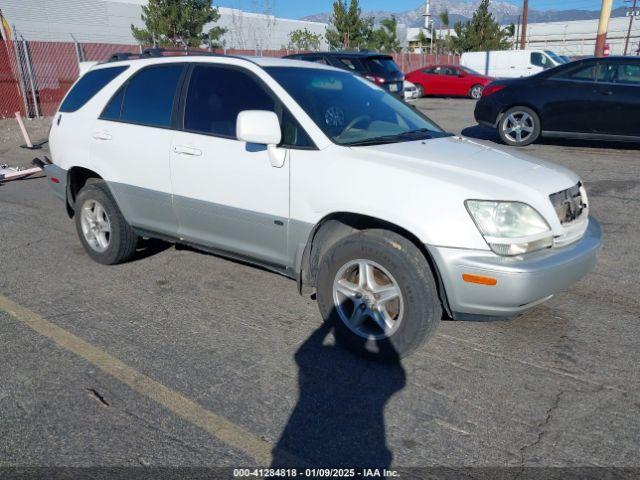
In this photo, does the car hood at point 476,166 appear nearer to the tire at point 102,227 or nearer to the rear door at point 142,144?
the rear door at point 142,144

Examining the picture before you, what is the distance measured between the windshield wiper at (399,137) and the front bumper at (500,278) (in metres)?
0.94

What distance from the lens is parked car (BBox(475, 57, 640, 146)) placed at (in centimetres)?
949

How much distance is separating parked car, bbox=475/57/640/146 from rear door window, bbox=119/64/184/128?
25.4 feet

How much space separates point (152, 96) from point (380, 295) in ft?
8.29

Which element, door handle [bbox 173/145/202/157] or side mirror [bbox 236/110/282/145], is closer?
side mirror [bbox 236/110/282/145]

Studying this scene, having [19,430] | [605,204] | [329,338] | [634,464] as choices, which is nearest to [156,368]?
[19,430]

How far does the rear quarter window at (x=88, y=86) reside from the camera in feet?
16.4

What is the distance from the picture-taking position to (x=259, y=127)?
3543mm

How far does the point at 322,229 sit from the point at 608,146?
30.4 ft

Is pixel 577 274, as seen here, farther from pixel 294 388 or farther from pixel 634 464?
pixel 294 388

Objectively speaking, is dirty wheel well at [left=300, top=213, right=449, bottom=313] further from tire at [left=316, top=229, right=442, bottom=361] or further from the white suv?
tire at [left=316, top=229, right=442, bottom=361]

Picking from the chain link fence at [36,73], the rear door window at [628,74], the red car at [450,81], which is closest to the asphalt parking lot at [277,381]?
the rear door window at [628,74]

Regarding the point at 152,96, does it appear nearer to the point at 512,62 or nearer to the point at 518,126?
the point at 518,126

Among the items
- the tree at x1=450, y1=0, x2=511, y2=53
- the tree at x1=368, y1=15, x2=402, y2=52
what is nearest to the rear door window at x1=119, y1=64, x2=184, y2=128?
the tree at x1=368, y1=15, x2=402, y2=52
